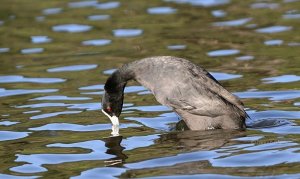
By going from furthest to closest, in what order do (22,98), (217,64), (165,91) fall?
(217,64)
(22,98)
(165,91)

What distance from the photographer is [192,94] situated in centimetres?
902

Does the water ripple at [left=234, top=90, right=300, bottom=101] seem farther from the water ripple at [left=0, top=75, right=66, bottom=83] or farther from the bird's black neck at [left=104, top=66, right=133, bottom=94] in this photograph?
the water ripple at [left=0, top=75, right=66, bottom=83]

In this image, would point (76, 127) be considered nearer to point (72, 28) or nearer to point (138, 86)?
point (138, 86)

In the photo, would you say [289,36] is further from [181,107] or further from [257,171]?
[257,171]

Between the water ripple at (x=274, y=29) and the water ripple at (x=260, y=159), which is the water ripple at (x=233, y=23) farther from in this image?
the water ripple at (x=260, y=159)

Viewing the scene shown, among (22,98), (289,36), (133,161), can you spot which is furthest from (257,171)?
(289,36)

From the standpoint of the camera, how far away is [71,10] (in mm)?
16656

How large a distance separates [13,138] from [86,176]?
195 cm

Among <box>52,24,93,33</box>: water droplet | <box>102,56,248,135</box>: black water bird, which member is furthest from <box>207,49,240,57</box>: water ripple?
<box>102,56,248,135</box>: black water bird

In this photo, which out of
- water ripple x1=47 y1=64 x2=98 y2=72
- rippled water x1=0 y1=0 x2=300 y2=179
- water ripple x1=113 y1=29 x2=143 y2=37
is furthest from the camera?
water ripple x1=113 y1=29 x2=143 y2=37

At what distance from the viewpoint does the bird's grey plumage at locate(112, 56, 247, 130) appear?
9.02 metres

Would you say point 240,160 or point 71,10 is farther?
point 71,10

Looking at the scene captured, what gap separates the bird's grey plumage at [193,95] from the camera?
902 centimetres

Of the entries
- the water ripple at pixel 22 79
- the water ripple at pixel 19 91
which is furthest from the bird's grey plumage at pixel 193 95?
the water ripple at pixel 22 79
